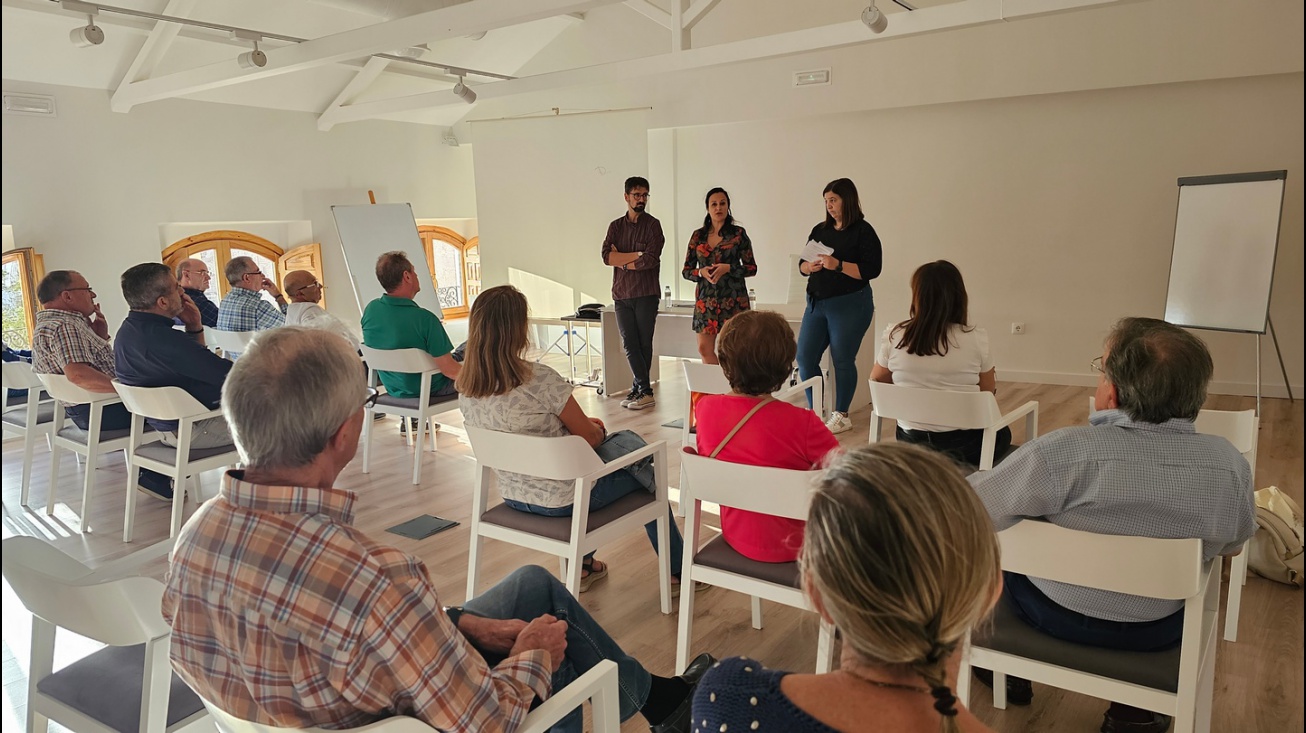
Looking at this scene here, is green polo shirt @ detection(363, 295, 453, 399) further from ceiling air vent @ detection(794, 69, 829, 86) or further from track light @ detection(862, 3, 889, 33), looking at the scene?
ceiling air vent @ detection(794, 69, 829, 86)

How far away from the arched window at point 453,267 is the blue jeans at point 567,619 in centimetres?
895

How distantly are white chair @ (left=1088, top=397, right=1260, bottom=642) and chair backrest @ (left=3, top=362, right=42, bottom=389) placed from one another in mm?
4689

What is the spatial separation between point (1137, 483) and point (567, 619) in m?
1.24

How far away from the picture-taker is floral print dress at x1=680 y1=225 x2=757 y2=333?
17.9 feet

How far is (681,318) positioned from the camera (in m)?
6.54

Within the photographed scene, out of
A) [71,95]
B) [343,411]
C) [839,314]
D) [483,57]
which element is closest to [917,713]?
[343,411]

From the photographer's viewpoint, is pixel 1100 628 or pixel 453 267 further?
pixel 453 267

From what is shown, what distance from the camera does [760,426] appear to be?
7.73ft

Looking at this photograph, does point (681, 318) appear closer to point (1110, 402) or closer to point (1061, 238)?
point (1061, 238)

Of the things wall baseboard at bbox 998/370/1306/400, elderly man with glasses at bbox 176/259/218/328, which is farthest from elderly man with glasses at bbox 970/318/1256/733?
elderly man with glasses at bbox 176/259/218/328

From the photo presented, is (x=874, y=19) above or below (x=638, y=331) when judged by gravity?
above

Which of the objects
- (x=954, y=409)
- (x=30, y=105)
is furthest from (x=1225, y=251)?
(x=30, y=105)

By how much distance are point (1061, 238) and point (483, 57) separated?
19.2 feet

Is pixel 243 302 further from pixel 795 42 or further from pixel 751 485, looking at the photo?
pixel 751 485
